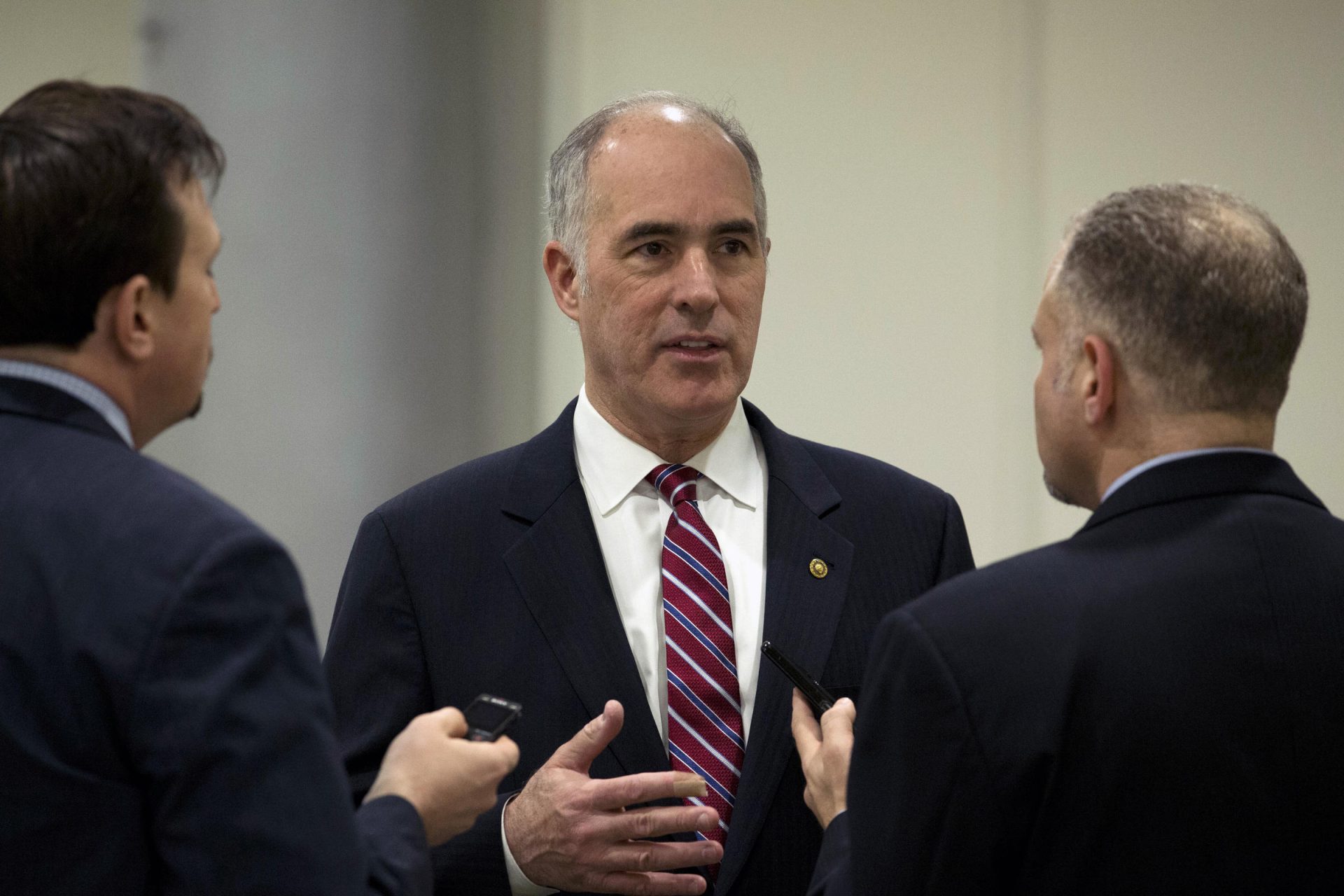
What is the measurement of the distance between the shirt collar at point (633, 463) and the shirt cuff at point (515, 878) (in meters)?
0.45

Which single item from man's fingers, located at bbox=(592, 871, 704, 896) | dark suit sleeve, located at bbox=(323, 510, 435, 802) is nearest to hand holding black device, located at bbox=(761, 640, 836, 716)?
man's fingers, located at bbox=(592, 871, 704, 896)

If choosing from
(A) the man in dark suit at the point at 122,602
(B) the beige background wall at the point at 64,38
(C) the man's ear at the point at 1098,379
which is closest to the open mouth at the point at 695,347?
(C) the man's ear at the point at 1098,379

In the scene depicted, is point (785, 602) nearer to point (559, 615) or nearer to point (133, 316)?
point (559, 615)

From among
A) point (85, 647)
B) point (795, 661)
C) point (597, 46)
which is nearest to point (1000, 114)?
point (597, 46)

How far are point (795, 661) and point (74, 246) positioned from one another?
100 centimetres

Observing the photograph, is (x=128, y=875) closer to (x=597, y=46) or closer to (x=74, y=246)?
(x=74, y=246)

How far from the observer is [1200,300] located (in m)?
1.18

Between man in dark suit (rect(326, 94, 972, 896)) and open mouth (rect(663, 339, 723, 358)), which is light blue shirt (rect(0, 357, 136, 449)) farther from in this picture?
open mouth (rect(663, 339, 723, 358))

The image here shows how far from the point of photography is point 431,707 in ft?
5.82

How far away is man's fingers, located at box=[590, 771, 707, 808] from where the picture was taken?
1.47 metres

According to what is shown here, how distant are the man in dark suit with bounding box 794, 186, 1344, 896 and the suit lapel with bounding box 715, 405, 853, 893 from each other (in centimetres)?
41

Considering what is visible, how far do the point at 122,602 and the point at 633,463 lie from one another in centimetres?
96

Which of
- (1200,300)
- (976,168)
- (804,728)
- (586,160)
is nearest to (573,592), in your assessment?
(804,728)

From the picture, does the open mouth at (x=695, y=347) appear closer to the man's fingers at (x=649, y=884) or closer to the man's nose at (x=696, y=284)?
the man's nose at (x=696, y=284)
